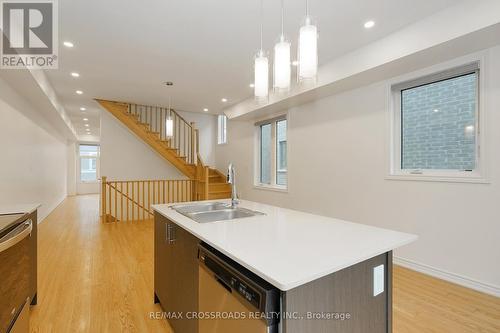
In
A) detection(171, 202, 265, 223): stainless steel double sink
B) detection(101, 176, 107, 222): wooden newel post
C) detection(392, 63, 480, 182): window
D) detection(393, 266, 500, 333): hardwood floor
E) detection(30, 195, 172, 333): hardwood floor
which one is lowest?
detection(30, 195, 172, 333): hardwood floor

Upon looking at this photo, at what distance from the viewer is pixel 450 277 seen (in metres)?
2.58

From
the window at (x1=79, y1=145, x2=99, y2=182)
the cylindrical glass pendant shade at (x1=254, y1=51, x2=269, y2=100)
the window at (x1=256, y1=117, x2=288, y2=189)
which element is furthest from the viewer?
the window at (x1=79, y1=145, x2=99, y2=182)

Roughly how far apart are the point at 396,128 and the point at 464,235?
1.38 metres

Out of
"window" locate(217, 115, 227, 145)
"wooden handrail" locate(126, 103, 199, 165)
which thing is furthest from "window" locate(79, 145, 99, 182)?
"window" locate(217, 115, 227, 145)

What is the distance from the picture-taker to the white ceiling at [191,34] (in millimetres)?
2215

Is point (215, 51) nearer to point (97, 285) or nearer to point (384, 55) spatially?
point (384, 55)

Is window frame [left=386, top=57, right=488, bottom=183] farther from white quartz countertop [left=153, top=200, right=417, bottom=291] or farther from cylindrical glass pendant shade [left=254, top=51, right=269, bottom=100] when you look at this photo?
cylindrical glass pendant shade [left=254, top=51, right=269, bottom=100]

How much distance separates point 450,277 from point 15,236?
3.73 meters

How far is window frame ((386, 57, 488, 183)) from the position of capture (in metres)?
2.38

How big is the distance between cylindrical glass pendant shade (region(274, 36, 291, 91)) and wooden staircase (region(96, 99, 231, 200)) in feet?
14.5

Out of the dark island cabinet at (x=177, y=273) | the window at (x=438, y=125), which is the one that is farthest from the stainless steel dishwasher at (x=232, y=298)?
the window at (x=438, y=125)

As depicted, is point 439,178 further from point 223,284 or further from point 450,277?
point 223,284

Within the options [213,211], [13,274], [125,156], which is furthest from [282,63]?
[125,156]

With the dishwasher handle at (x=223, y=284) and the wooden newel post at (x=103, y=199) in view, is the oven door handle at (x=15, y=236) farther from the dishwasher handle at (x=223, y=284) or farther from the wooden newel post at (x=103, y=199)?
the wooden newel post at (x=103, y=199)
